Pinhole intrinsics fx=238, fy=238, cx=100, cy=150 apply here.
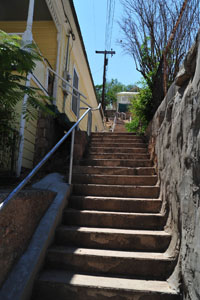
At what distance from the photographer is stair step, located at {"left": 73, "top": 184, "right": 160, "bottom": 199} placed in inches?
135

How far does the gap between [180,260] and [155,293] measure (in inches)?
14.2

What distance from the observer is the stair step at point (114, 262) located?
7.54ft

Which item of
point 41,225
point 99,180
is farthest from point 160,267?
point 99,180

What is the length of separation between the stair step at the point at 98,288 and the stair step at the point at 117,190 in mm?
1385

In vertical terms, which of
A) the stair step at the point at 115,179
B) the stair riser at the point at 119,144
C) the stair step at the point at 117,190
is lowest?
the stair step at the point at 117,190

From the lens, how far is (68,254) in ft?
7.97

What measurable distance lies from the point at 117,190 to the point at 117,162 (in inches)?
41.5

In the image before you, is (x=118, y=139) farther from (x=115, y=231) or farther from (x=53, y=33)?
(x=53, y=33)

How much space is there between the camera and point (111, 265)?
7.72ft

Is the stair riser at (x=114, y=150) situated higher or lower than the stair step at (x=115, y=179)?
higher

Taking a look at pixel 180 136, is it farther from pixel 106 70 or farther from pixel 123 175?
pixel 106 70

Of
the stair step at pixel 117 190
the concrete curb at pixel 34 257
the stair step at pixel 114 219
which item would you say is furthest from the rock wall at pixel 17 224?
the stair step at pixel 117 190

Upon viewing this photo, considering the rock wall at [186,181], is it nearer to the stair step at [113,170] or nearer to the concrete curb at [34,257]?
the stair step at [113,170]

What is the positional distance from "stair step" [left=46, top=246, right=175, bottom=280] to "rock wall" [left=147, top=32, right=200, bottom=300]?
0.46 feet
